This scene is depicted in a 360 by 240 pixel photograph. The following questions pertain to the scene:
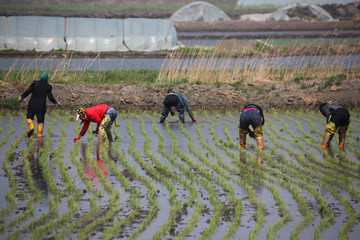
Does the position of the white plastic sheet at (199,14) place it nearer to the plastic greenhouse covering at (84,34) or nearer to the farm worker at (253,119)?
the plastic greenhouse covering at (84,34)

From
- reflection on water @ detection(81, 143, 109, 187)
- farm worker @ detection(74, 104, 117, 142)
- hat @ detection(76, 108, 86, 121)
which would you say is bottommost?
reflection on water @ detection(81, 143, 109, 187)

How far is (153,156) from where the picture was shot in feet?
34.0

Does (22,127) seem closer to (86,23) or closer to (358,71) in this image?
(358,71)

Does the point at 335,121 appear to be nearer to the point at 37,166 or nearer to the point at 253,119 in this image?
the point at 253,119

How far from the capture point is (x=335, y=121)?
1060 centimetres

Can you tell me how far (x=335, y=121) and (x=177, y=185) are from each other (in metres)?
3.72

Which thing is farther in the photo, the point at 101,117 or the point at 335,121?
the point at 101,117

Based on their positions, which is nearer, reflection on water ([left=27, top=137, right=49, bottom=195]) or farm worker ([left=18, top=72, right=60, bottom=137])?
reflection on water ([left=27, top=137, right=49, bottom=195])

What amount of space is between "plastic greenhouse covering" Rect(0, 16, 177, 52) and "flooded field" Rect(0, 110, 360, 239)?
1831cm

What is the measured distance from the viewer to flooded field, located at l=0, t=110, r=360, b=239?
6676 millimetres

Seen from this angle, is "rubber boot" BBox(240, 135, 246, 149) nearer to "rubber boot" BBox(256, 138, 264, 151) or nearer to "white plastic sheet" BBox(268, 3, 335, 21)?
"rubber boot" BBox(256, 138, 264, 151)

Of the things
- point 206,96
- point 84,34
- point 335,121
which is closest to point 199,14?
point 84,34

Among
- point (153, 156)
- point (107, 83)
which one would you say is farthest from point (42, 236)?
point (107, 83)

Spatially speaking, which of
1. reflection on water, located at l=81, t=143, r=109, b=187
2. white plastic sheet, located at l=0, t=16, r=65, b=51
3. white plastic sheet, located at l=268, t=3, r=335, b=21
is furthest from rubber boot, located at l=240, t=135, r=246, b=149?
white plastic sheet, located at l=268, t=3, r=335, b=21
